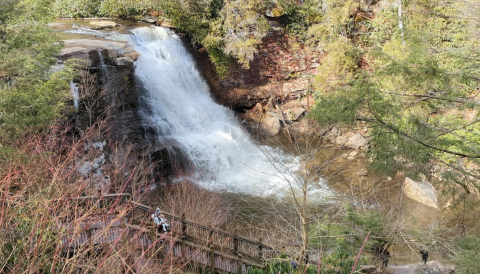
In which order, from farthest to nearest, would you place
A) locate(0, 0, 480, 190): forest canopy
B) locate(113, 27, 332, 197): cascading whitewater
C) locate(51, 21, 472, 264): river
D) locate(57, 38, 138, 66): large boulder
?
locate(113, 27, 332, 197): cascading whitewater < locate(51, 21, 472, 264): river < locate(57, 38, 138, 66): large boulder < locate(0, 0, 480, 190): forest canopy

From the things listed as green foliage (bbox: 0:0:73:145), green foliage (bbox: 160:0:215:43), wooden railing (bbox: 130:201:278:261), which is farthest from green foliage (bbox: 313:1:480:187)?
green foliage (bbox: 160:0:215:43)

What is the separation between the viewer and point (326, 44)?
59.1 feet

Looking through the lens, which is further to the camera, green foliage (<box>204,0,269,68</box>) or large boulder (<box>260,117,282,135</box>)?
large boulder (<box>260,117,282,135</box>)

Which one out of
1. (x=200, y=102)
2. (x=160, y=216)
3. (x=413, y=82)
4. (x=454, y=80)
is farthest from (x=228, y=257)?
(x=200, y=102)

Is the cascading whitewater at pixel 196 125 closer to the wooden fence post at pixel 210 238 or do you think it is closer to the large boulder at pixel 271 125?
the large boulder at pixel 271 125

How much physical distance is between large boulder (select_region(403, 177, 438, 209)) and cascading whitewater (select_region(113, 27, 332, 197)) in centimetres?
298

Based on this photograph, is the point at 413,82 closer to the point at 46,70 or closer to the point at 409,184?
the point at 409,184

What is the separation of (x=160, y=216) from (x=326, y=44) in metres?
14.4

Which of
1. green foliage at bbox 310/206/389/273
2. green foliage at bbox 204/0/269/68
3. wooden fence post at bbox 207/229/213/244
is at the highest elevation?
green foliage at bbox 204/0/269/68

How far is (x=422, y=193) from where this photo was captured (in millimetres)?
11812

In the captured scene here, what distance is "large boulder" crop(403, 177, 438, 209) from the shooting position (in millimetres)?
11578

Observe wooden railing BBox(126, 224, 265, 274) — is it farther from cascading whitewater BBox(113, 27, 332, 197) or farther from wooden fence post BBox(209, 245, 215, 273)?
cascading whitewater BBox(113, 27, 332, 197)

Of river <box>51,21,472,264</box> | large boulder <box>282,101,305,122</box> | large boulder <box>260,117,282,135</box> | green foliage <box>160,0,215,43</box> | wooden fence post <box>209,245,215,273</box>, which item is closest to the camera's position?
wooden fence post <box>209,245,215,273</box>

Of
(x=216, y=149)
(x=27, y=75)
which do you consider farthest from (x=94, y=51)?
(x=216, y=149)
